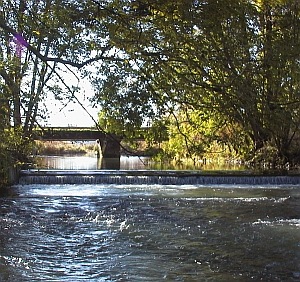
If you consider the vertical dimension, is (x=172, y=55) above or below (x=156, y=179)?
above

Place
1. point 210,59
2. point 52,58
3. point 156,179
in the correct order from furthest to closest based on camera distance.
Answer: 1. point 156,179
2. point 52,58
3. point 210,59

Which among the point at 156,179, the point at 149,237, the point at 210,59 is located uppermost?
the point at 210,59

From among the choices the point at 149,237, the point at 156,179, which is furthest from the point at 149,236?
the point at 156,179

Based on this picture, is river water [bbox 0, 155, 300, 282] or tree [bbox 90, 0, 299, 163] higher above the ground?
tree [bbox 90, 0, 299, 163]

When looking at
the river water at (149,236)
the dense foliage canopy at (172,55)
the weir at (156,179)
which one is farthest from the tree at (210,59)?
the weir at (156,179)

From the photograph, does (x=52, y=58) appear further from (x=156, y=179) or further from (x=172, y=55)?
(x=156, y=179)

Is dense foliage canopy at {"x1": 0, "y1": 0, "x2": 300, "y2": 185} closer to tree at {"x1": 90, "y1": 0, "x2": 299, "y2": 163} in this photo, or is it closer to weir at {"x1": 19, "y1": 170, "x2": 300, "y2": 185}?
tree at {"x1": 90, "y1": 0, "x2": 299, "y2": 163}

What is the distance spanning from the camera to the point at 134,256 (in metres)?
6.43

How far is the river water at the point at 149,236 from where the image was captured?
18.9ft

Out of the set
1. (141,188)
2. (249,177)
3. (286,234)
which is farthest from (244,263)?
(249,177)

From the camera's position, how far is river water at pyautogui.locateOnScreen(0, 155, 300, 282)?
18.9ft

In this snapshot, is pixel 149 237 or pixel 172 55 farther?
pixel 149 237

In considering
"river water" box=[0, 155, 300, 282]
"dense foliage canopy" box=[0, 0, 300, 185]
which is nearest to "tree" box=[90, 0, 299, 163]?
"dense foliage canopy" box=[0, 0, 300, 185]

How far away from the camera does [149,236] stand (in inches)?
302
